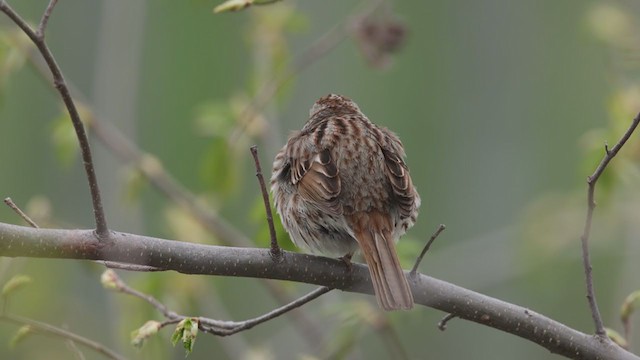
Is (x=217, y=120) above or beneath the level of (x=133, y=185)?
above

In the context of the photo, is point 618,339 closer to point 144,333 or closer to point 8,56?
point 144,333

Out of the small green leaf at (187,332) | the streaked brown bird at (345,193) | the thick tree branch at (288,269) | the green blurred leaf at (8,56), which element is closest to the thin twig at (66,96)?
the thick tree branch at (288,269)

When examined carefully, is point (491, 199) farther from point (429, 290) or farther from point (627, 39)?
point (429, 290)

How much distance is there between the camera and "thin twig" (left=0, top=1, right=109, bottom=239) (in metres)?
2.29

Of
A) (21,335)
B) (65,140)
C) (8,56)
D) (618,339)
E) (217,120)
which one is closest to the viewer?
(21,335)

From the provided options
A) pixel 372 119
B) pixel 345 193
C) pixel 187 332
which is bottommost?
pixel 187 332

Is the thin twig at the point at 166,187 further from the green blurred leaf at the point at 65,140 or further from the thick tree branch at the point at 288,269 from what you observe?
the thick tree branch at the point at 288,269

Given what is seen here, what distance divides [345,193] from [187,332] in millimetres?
1119

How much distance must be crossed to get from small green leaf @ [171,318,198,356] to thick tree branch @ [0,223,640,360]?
14 cm

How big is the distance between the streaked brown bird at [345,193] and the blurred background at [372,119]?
113cm

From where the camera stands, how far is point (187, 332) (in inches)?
103

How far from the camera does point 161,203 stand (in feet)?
28.5

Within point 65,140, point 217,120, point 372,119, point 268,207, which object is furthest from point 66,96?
point 372,119

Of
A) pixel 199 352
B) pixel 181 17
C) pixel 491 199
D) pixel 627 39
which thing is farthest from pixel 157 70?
pixel 627 39
